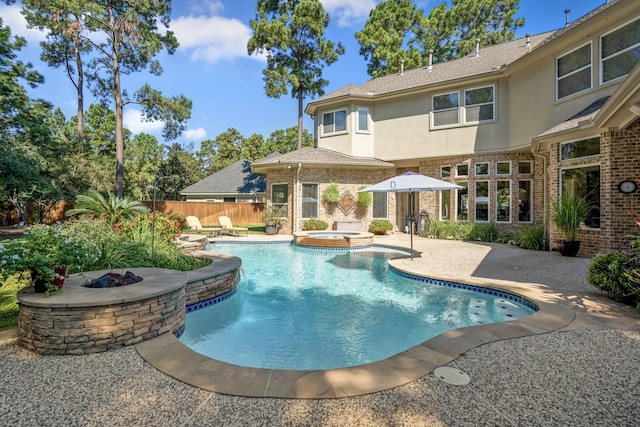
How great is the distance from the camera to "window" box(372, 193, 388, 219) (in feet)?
55.8

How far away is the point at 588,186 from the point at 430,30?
22861 mm

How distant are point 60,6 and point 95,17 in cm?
145

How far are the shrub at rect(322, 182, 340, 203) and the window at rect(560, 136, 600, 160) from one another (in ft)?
29.6

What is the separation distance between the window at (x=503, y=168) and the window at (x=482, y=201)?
66cm

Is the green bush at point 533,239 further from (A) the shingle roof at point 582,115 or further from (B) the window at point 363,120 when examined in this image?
(B) the window at point 363,120

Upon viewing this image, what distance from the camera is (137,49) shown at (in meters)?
18.0

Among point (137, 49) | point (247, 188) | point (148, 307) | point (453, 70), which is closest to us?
point (148, 307)

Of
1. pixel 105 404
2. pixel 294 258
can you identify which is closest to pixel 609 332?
pixel 105 404

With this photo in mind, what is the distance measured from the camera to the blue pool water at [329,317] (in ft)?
14.5

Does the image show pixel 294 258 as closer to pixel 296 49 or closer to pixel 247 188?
pixel 296 49

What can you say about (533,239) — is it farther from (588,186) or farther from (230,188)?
(230,188)

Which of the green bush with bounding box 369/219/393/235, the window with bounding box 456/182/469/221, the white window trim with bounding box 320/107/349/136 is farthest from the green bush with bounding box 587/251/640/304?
the white window trim with bounding box 320/107/349/136

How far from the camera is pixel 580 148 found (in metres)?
9.40

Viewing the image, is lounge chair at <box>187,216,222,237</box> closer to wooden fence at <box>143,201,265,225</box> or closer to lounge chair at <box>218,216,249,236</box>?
lounge chair at <box>218,216,249,236</box>
